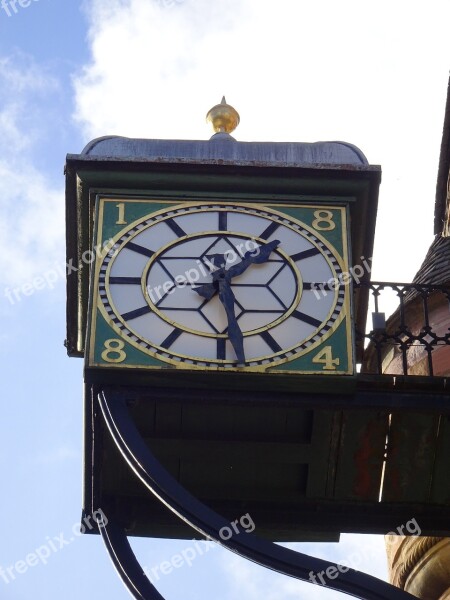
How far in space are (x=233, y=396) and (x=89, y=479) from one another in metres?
0.95

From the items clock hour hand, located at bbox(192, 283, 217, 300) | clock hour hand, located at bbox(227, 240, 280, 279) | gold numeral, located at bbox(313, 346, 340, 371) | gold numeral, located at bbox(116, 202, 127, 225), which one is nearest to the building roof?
gold numeral, located at bbox(116, 202, 127, 225)

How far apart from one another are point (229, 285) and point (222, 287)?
6cm

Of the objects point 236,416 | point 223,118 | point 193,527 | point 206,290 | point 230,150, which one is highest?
point 223,118

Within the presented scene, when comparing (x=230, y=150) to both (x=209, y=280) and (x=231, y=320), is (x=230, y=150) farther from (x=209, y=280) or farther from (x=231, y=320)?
(x=231, y=320)

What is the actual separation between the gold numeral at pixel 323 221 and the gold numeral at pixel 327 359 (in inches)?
38.8

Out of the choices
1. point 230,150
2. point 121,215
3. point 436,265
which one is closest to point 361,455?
point 121,215

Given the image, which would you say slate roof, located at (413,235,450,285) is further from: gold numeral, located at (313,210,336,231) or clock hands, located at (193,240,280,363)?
clock hands, located at (193,240,280,363)

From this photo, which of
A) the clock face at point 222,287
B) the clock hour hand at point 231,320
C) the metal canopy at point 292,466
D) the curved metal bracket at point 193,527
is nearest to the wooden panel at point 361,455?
the metal canopy at point 292,466

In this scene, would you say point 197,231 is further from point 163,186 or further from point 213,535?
point 213,535

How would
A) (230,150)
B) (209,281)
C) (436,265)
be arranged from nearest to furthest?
1. (209,281)
2. (230,150)
3. (436,265)

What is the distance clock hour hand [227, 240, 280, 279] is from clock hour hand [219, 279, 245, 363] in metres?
0.11

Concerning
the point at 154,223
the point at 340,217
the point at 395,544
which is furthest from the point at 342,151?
the point at 395,544

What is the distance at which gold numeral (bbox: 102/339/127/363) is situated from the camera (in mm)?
9094

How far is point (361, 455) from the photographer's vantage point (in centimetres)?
952
